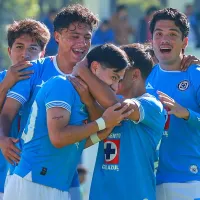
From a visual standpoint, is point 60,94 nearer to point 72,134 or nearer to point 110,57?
point 72,134

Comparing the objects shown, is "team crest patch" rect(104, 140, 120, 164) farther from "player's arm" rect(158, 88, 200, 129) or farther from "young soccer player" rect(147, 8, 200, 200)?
"young soccer player" rect(147, 8, 200, 200)

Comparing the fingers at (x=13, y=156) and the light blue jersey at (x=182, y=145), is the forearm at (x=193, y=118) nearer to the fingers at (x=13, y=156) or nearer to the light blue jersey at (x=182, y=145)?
the light blue jersey at (x=182, y=145)

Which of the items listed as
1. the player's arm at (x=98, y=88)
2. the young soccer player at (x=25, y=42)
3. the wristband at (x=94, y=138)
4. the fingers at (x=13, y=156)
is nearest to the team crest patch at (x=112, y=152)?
the wristband at (x=94, y=138)

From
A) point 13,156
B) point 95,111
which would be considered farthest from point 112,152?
point 13,156

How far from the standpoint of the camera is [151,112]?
273 inches

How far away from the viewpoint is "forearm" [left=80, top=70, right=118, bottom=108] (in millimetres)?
6797

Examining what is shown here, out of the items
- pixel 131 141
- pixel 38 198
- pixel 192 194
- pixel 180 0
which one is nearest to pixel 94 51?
pixel 131 141

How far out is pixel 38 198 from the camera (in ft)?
22.0

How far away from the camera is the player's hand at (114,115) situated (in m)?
6.71

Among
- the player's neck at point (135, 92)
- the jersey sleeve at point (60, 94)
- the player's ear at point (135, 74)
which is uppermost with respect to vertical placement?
the player's ear at point (135, 74)

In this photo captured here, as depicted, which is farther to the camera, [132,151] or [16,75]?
[16,75]

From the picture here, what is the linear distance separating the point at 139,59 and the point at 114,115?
0.71 m

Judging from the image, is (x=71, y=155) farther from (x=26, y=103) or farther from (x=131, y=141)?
(x=26, y=103)

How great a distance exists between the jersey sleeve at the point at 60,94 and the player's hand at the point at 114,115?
31 cm
